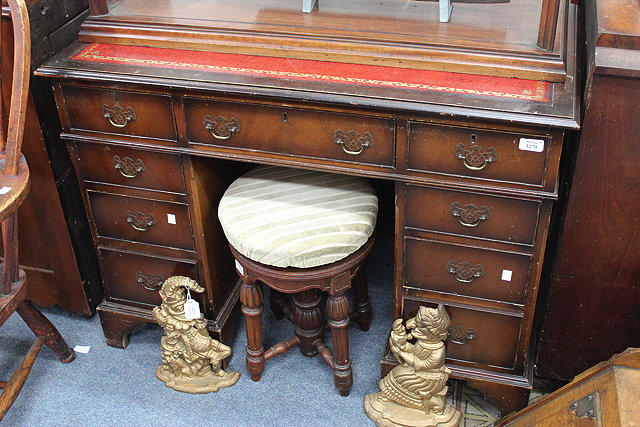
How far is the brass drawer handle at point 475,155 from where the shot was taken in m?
A: 1.65

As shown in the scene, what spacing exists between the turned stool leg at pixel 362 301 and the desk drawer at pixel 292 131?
0.59 m

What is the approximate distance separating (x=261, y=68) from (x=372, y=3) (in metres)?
0.44

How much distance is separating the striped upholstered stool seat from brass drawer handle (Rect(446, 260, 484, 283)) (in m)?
0.23

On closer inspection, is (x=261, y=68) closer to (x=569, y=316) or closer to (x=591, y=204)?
(x=591, y=204)

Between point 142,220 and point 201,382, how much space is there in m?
0.52

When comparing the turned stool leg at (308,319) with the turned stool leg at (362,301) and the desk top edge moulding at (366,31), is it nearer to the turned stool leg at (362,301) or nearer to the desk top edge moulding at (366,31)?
the turned stool leg at (362,301)

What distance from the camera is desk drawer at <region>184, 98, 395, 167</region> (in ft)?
5.62

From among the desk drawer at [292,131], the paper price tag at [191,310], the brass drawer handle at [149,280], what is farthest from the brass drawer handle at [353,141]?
the brass drawer handle at [149,280]

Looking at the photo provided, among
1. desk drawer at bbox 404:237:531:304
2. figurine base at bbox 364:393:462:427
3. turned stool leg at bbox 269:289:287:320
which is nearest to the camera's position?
desk drawer at bbox 404:237:531:304

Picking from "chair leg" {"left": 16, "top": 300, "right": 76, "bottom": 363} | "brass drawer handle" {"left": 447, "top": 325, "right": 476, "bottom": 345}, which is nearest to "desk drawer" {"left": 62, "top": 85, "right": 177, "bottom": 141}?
"chair leg" {"left": 16, "top": 300, "right": 76, "bottom": 363}

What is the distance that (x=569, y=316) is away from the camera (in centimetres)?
198

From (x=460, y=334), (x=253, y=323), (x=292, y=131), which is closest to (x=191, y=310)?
(x=253, y=323)

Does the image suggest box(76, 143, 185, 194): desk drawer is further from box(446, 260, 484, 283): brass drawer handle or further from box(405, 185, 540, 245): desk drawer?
box(446, 260, 484, 283): brass drawer handle

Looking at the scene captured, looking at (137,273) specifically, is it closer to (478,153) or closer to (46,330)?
(46,330)
